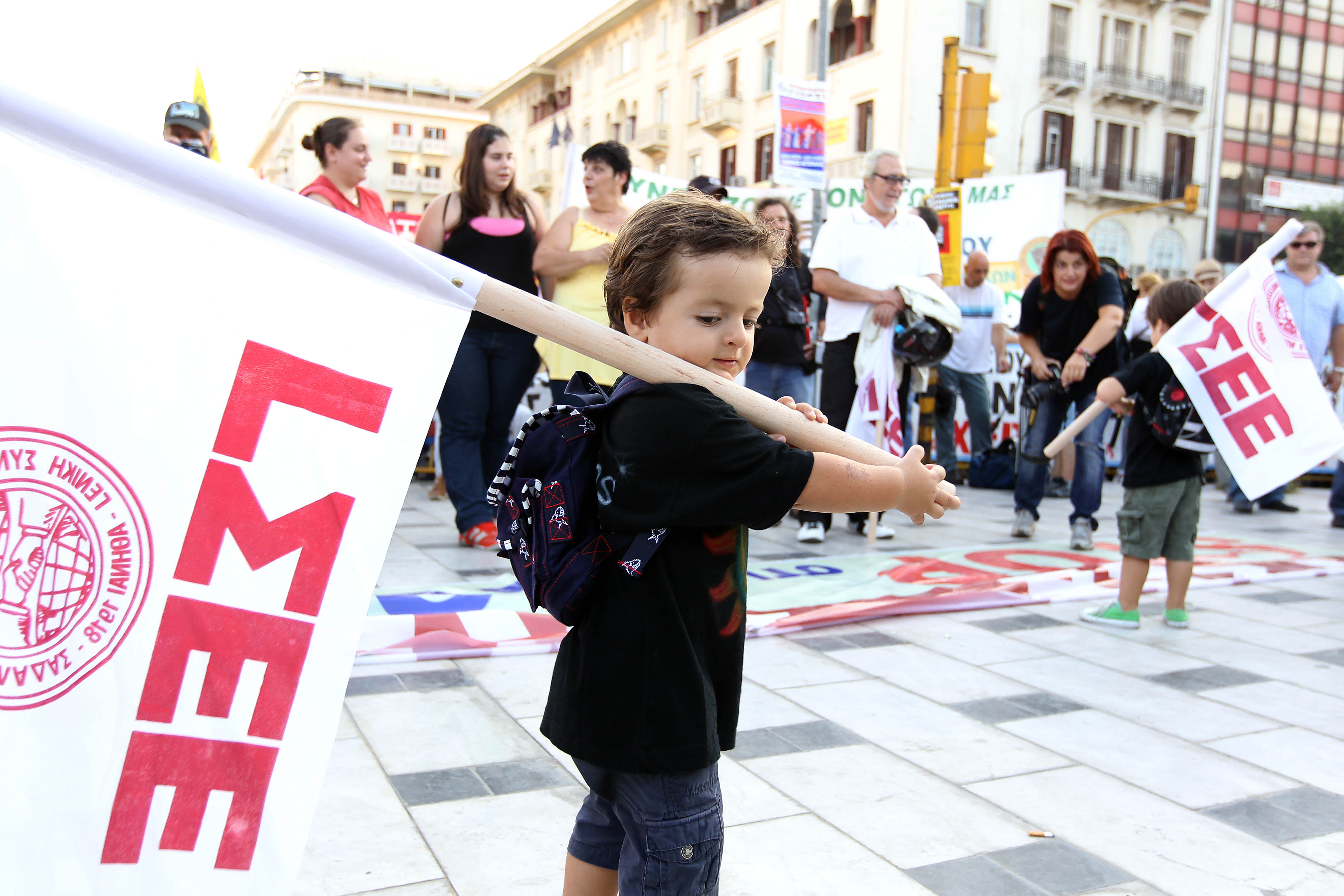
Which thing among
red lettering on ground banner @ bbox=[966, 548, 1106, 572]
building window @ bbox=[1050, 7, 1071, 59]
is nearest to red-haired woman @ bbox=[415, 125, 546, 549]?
red lettering on ground banner @ bbox=[966, 548, 1106, 572]

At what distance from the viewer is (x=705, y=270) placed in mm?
1453

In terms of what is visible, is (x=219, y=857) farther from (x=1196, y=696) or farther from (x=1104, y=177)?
(x=1104, y=177)

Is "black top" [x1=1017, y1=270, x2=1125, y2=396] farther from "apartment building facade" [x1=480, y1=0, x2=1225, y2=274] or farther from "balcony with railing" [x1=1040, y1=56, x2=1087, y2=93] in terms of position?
"balcony with railing" [x1=1040, y1=56, x2=1087, y2=93]

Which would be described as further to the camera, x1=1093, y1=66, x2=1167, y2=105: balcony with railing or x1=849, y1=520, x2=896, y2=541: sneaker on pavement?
x1=1093, y1=66, x2=1167, y2=105: balcony with railing

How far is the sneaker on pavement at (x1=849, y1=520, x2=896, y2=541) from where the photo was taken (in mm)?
6102

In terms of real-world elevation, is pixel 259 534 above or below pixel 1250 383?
below

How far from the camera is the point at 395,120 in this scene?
254ft

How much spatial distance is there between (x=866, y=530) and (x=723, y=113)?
31.0 meters

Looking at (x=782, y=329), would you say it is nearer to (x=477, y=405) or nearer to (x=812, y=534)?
(x=812, y=534)

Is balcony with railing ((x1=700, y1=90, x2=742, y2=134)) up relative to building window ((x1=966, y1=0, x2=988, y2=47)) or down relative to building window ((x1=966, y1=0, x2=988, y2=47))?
down

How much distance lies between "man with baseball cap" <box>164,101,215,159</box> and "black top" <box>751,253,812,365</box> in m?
2.99

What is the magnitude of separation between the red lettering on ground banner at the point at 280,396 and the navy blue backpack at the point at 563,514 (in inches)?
9.8

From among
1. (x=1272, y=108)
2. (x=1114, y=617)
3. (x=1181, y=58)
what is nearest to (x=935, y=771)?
(x=1114, y=617)

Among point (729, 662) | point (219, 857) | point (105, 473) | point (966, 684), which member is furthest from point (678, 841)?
point (966, 684)
